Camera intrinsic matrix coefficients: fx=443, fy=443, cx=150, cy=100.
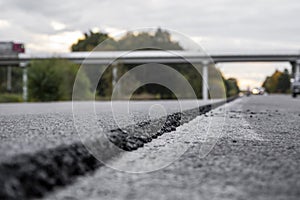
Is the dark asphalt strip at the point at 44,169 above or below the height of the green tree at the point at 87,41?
below

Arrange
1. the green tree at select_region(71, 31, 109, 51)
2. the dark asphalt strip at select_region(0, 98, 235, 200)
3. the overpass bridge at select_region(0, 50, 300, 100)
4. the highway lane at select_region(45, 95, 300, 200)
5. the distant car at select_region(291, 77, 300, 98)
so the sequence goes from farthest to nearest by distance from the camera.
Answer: the green tree at select_region(71, 31, 109, 51) < the overpass bridge at select_region(0, 50, 300, 100) < the distant car at select_region(291, 77, 300, 98) < the highway lane at select_region(45, 95, 300, 200) < the dark asphalt strip at select_region(0, 98, 235, 200)

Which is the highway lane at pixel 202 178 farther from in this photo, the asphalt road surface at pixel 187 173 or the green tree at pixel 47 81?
the green tree at pixel 47 81

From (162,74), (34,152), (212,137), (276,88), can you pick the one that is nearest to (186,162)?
(34,152)

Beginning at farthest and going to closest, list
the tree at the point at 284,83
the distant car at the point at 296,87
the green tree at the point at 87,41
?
the tree at the point at 284,83, the green tree at the point at 87,41, the distant car at the point at 296,87

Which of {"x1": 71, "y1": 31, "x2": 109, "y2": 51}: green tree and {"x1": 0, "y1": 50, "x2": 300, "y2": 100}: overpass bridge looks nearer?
{"x1": 0, "y1": 50, "x2": 300, "y2": 100}: overpass bridge

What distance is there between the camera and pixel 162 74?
8.43m

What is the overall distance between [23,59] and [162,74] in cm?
5253

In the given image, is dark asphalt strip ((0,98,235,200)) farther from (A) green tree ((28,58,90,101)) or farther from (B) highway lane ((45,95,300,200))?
(A) green tree ((28,58,90,101))

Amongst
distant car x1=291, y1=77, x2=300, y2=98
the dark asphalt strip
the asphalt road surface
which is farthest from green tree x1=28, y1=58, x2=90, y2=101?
the dark asphalt strip

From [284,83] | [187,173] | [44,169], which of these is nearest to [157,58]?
[187,173]

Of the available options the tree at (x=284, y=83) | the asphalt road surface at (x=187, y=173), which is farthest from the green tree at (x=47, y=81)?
the tree at (x=284, y=83)

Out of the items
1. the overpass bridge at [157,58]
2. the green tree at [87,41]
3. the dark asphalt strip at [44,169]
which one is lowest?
the dark asphalt strip at [44,169]

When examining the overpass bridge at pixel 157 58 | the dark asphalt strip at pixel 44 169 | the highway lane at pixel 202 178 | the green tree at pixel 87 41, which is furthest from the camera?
the green tree at pixel 87 41

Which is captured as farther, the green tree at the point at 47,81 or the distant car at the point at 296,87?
the green tree at the point at 47,81
